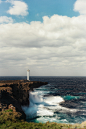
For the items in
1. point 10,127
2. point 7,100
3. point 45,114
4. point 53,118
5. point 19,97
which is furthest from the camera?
point 19,97

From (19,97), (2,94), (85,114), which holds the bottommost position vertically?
(85,114)

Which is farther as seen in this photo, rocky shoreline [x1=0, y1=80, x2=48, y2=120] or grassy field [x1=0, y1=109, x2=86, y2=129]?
rocky shoreline [x1=0, y1=80, x2=48, y2=120]

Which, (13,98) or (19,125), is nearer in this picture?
(19,125)

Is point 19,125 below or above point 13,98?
below

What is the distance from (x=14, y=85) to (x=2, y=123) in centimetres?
1673

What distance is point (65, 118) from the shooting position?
2136 cm

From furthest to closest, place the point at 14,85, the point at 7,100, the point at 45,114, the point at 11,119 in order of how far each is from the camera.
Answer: the point at 14,85
the point at 45,114
the point at 7,100
the point at 11,119

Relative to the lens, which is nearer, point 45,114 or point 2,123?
point 2,123

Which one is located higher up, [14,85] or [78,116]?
[14,85]

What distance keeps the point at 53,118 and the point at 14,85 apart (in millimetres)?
13061

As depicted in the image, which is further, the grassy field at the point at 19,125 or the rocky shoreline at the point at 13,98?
the rocky shoreline at the point at 13,98

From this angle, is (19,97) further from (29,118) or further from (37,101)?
(37,101)

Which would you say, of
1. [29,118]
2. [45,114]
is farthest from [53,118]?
[29,118]

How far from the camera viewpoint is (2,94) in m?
20.1
